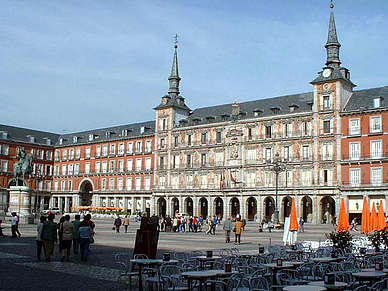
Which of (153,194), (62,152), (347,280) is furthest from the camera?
(62,152)

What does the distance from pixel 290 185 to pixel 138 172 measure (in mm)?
25398

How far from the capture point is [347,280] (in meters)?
11.0

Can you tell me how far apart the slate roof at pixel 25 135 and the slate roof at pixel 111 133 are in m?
2.20

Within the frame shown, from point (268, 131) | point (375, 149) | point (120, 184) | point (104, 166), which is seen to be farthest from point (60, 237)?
point (104, 166)

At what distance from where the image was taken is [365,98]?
54125mm

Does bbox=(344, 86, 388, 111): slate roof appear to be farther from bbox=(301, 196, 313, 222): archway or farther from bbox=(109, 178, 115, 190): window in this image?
bbox=(109, 178, 115, 190): window

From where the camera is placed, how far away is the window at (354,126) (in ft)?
173

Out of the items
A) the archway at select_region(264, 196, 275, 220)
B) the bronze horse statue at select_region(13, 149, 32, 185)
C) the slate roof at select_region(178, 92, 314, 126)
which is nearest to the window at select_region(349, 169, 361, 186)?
the slate roof at select_region(178, 92, 314, 126)

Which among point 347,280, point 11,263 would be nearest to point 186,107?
point 11,263

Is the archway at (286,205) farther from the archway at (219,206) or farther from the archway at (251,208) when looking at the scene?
the archway at (219,206)

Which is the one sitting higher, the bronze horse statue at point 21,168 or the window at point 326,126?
the window at point 326,126

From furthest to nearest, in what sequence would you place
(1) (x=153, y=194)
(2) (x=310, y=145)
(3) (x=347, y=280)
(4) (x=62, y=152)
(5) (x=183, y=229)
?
1. (4) (x=62, y=152)
2. (1) (x=153, y=194)
3. (2) (x=310, y=145)
4. (5) (x=183, y=229)
5. (3) (x=347, y=280)

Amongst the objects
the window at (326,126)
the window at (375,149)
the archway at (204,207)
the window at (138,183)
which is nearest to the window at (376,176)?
the window at (375,149)

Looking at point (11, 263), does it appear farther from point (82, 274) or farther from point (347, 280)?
point (347, 280)
